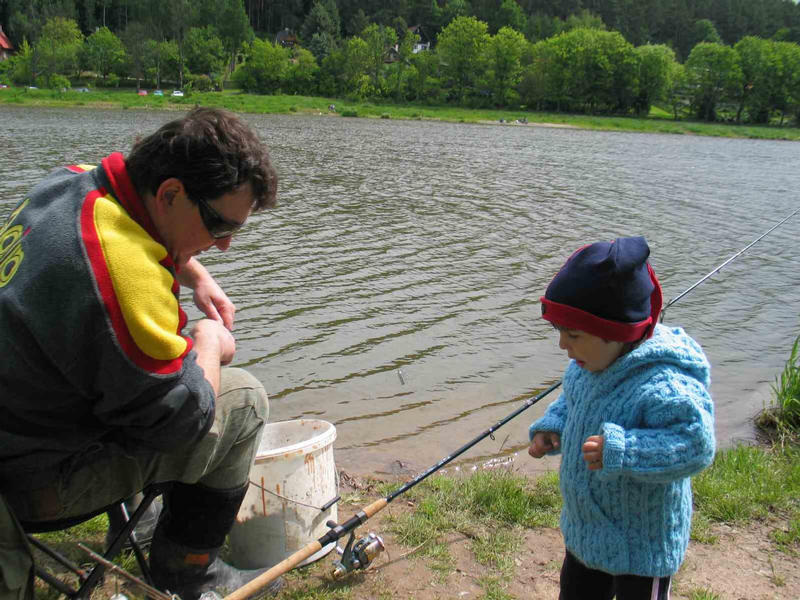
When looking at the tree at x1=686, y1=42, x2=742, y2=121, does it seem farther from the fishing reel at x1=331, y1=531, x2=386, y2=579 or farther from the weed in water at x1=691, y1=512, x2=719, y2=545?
the fishing reel at x1=331, y1=531, x2=386, y2=579

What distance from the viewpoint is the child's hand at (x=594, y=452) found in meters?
2.23

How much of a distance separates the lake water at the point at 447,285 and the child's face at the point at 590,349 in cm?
285

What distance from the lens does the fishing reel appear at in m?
3.12

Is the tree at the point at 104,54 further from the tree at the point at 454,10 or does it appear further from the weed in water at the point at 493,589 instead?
the weed in water at the point at 493,589

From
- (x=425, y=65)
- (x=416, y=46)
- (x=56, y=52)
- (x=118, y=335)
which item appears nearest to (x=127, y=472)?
(x=118, y=335)

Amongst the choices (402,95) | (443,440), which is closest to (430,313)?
(443,440)

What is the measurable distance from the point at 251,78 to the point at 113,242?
89005mm

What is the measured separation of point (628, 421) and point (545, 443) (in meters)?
0.49

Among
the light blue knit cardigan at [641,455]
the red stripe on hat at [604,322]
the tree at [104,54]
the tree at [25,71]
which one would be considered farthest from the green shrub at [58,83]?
the light blue knit cardigan at [641,455]

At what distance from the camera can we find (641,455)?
218 centimetres

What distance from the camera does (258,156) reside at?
238 cm

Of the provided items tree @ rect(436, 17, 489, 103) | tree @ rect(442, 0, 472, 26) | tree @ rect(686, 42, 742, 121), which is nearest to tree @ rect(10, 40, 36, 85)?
tree @ rect(436, 17, 489, 103)

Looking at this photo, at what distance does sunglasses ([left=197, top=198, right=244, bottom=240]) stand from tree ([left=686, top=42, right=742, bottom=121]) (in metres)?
88.3

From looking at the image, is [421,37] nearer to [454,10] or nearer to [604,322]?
[454,10]
